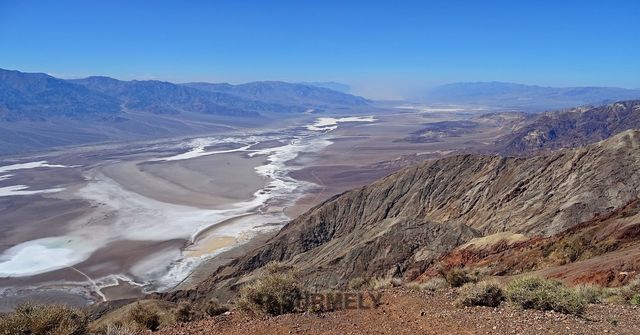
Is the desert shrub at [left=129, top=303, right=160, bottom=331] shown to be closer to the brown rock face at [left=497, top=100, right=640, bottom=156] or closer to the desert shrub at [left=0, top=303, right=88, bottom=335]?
the desert shrub at [left=0, top=303, right=88, bottom=335]

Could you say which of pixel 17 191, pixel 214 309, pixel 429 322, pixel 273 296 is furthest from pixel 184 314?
pixel 17 191

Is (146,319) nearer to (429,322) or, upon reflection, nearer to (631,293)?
(429,322)

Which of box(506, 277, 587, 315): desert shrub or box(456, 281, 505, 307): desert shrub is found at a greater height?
box(506, 277, 587, 315): desert shrub

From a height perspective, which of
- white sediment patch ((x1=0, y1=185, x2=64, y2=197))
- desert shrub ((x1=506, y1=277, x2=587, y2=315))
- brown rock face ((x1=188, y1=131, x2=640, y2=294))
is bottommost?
white sediment patch ((x1=0, y1=185, x2=64, y2=197))

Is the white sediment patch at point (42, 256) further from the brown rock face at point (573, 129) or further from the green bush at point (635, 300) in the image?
the brown rock face at point (573, 129)

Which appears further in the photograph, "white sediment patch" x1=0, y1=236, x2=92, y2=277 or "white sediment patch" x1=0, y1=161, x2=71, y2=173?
"white sediment patch" x1=0, y1=161, x2=71, y2=173

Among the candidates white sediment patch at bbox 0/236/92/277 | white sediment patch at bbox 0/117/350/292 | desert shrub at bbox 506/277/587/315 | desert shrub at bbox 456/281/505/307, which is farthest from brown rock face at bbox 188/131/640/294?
white sediment patch at bbox 0/236/92/277

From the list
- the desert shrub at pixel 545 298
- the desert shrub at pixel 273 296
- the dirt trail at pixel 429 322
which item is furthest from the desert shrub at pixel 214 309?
the desert shrub at pixel 545 298

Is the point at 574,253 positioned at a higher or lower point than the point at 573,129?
higher
